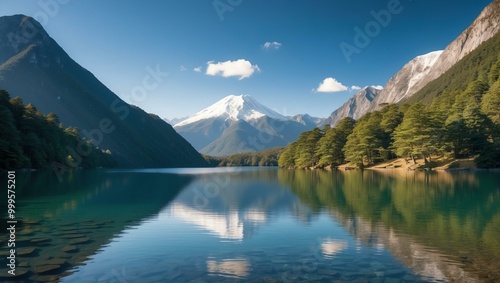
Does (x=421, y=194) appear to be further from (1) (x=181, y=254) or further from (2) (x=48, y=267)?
(2) (x=48, y=267)

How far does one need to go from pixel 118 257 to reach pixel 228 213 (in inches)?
540

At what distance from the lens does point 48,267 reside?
13.4 metres

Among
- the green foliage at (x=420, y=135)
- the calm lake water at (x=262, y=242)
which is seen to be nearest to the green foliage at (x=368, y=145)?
the green foliage at (x=420, y=135)

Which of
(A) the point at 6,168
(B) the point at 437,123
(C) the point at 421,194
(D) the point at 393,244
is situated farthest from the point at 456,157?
(A) the point at 6,168

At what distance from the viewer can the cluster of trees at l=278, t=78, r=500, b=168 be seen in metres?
79.9

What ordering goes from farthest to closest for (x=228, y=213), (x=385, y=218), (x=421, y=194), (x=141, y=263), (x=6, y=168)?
(x=6, y=168)
(x=421, y=194)
(x=228, y=213)
(x=385, y=218)
(x=141, y=263)

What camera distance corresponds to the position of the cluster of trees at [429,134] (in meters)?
79.9

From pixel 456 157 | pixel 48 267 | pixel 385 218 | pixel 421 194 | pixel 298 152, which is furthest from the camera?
pixel 298 152

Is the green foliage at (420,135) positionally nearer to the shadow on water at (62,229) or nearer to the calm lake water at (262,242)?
the calm lake water at (262,242)

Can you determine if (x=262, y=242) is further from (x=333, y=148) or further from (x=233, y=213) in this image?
(x=333, y=148)

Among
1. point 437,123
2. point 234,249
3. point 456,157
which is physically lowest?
point 234,249

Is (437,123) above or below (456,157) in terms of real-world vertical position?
above

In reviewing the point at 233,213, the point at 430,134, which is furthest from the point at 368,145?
the point at 233,213

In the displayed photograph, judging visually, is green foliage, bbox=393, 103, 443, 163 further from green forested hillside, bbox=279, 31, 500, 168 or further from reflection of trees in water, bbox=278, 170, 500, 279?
reflection of trees in water, bbox=278, 170, 500, 279
